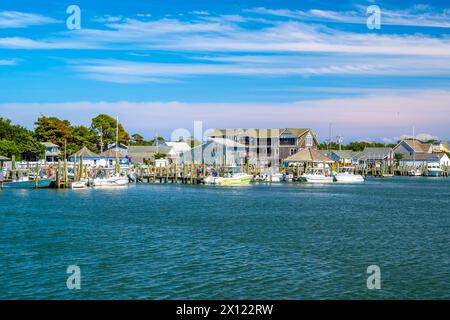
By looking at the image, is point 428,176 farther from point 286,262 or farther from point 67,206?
point 286,262

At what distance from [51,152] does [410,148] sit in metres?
94.0

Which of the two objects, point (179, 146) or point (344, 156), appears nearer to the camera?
point (179, 146)

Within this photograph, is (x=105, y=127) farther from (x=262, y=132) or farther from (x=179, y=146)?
(x=262, y=132)

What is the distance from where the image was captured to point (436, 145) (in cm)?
18225

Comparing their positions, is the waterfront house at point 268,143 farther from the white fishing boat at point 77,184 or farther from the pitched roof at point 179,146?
the white fishing boat at point 77,184

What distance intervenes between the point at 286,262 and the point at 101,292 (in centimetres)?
846

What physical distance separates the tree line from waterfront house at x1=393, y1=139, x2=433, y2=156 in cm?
7564

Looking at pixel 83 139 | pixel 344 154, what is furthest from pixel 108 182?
pixel 344 154

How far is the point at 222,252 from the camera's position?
26109 mm

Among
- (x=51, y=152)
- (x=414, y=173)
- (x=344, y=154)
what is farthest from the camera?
(x=344, y=154)

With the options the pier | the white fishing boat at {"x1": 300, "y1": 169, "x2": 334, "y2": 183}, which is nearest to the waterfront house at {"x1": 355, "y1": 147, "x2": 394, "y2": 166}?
the pier
